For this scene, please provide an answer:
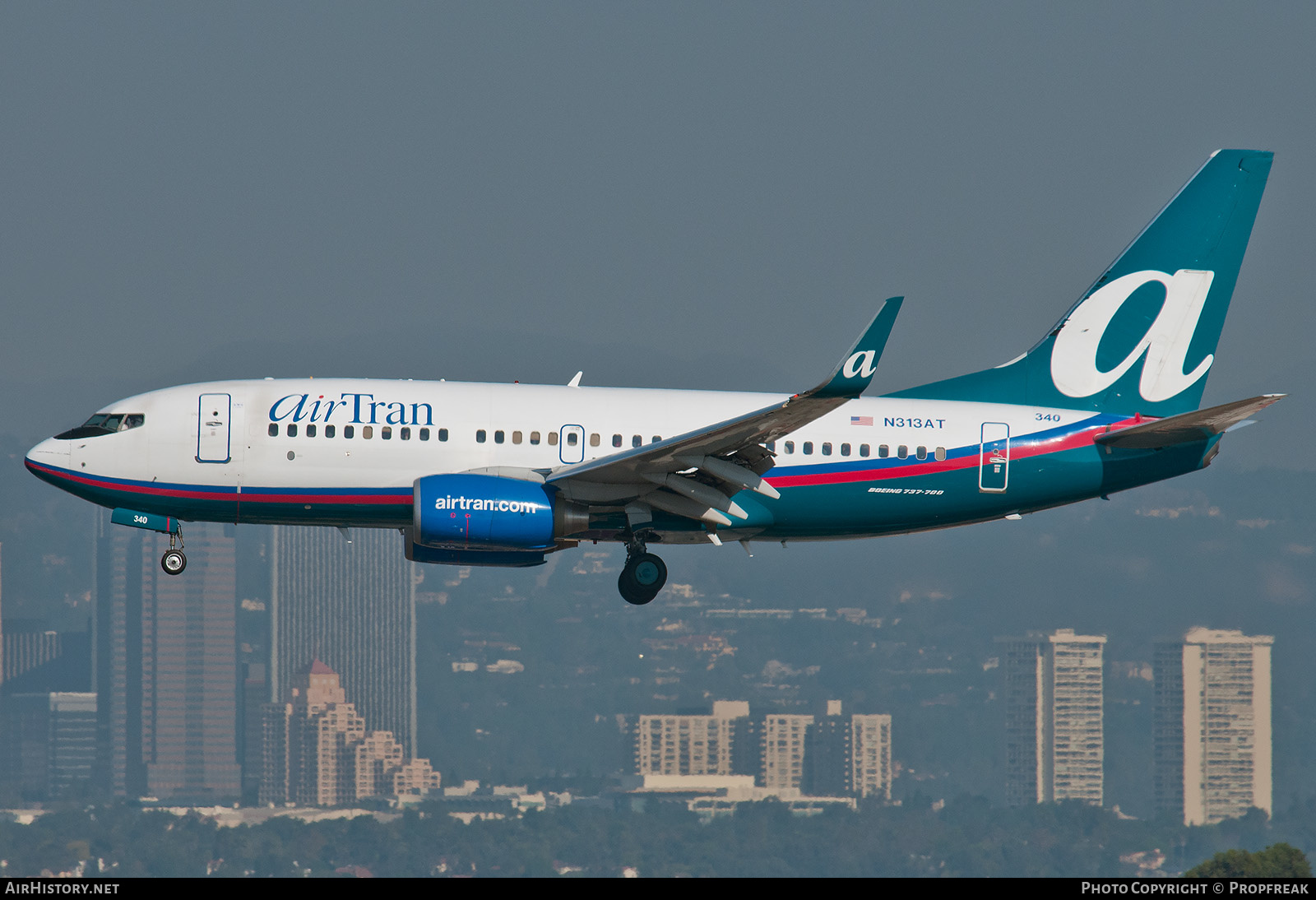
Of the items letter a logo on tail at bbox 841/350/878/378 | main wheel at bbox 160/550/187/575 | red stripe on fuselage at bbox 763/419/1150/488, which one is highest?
letter a logo on tail at bbox 841/350/878/378

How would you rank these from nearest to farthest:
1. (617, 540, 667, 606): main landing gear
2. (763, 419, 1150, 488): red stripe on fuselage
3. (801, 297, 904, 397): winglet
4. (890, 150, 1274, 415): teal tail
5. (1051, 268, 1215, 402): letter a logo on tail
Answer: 1. (801, 297, 904, 397): winglet
2. (763, 419, 1150, 488): red stripe on fuselage
3. (617, 540, 667, 606): main landing gear
4. (890, 150, 1274, 415): teal tail
5. (1051, 268, 1215, 402): letter a logo on tail

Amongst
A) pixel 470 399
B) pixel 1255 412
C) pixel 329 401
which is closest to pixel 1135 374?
pixel 1255 412

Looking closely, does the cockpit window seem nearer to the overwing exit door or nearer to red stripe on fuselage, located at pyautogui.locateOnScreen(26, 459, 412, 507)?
red stripe on fuselage, located at pyautogui.locateOnScreen(26, 459, 412, 507)

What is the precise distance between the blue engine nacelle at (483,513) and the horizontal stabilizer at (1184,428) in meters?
13.2

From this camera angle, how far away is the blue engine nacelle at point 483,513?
34.3 metres

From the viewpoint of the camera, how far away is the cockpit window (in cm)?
3625

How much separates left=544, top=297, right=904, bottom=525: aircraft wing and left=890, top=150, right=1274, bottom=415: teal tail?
20.0ft

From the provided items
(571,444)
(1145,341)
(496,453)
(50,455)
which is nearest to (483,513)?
(496,453)

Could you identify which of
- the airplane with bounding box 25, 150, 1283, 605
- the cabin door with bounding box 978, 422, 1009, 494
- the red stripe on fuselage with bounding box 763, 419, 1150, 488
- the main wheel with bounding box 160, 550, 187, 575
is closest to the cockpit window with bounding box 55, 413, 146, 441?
the airplane with bounding box 25, 150, 1283, 605

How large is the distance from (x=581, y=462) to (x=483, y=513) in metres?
2.85

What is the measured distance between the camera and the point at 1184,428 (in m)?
36.3

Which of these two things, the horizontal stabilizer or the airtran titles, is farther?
the airtran titles

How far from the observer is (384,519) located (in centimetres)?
3619
